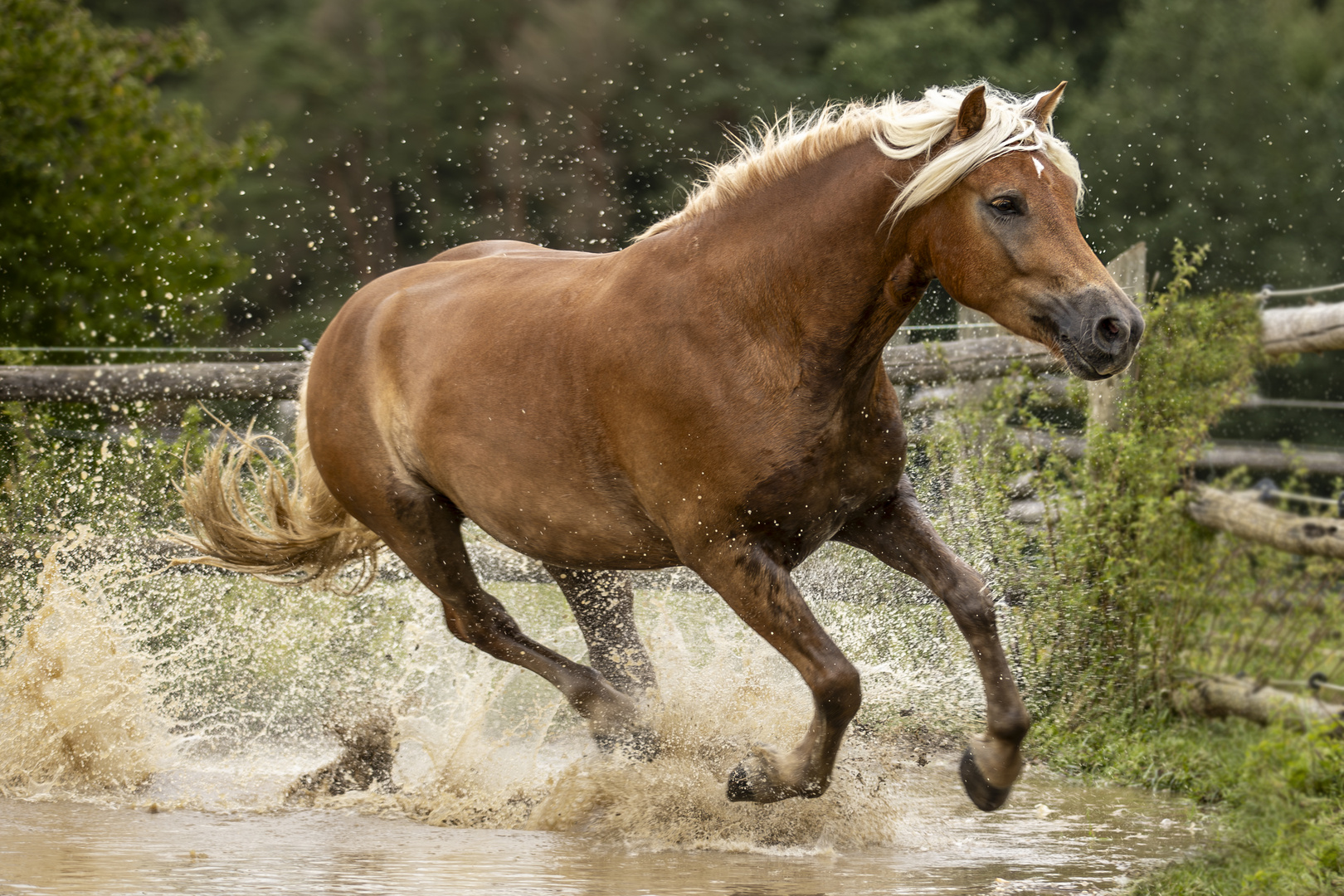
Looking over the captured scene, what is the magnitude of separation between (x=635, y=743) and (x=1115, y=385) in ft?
8.00

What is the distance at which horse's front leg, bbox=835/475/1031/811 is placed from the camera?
3.47 m

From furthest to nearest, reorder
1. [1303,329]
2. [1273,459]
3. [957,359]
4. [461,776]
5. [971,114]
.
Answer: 1. [1273,459]
2. [957,359]
3. [1303,329]
4. [461,776]
5. [971,114]

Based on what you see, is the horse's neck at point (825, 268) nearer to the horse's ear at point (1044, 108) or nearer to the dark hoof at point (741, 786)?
the horse's ear at point (1044, 108)

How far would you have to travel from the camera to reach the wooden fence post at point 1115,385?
5379 millimetres

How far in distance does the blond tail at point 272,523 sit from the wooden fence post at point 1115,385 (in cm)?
279

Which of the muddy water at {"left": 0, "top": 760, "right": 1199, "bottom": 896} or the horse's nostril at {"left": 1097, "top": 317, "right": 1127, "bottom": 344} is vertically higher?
the horse's nostril at {"left": 1097, "top": 317, "right": 1127, "bottom": 344}

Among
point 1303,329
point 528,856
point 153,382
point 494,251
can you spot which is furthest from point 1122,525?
point 153,382

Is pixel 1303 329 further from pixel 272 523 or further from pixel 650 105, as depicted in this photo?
pixel 650 105

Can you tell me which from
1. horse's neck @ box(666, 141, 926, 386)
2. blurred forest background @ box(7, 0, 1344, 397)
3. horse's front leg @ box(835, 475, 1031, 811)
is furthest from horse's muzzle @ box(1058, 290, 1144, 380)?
blurred forest background @ box(7, 0, 1344, 397)

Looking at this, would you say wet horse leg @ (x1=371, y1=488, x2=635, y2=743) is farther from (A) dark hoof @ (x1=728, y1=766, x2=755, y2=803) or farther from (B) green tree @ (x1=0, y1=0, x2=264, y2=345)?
(B) green tree @ (x1=0, y1=0, x2=264, y2=345)

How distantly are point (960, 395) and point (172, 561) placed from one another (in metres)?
3.17

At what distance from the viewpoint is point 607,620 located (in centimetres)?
468

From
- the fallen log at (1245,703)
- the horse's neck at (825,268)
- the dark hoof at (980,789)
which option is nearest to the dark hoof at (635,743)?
the dark hoof at (980,789)

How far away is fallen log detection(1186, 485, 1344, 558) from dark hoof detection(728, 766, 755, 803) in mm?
2517
